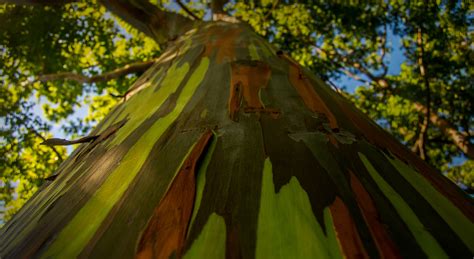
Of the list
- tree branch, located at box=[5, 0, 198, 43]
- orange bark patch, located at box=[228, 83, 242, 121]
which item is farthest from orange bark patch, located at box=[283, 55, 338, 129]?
tree branch, located at box=[5, 0, 198, 43]

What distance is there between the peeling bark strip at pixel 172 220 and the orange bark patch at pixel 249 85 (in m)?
0.32

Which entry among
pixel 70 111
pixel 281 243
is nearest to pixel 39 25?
pixel 70 111

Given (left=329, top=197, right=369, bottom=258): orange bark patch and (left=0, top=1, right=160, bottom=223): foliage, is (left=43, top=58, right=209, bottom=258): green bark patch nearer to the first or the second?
(left=329, top=197, right=369, bottom=258): orange bark patch

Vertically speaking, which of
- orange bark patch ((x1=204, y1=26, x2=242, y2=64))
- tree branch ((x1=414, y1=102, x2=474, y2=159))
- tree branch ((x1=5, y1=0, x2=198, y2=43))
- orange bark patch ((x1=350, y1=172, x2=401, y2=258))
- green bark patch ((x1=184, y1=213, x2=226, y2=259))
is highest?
tree branch ((x1=414, y1=102, x2=474, y2=159))

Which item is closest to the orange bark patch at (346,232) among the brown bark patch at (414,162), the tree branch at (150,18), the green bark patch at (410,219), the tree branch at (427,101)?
the green bark patch at (410,219)

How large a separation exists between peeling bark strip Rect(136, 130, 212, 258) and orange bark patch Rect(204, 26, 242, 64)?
3.34 ft

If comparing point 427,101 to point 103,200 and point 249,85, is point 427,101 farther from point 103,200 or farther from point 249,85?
point 103,200

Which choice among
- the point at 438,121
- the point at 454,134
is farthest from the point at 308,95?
the point at 438,121

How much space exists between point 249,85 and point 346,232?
0.82 meters

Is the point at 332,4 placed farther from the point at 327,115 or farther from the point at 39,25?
the point at 327,115

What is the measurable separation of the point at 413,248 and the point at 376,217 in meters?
0.09

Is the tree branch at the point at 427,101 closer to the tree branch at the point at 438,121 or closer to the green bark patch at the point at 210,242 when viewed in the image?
the tree branch at the point at 438,121

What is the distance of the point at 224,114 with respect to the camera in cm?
112

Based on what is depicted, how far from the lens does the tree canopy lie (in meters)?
4.87
